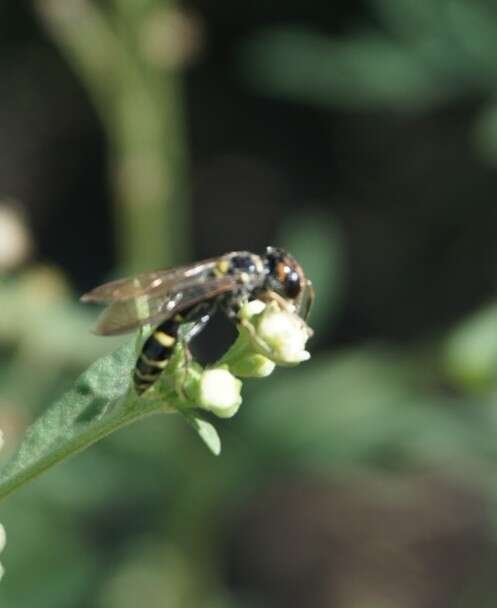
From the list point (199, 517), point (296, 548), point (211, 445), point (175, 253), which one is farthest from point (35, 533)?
point (211, 445)

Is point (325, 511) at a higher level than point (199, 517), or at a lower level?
lower

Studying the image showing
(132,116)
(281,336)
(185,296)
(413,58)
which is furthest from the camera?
(413,58)

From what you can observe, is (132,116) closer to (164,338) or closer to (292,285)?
(292,285)

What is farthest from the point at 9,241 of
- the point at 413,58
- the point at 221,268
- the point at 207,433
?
the point at 413,58

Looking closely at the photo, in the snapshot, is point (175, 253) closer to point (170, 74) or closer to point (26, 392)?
point (170, 74)

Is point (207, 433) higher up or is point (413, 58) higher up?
point (207, 433)

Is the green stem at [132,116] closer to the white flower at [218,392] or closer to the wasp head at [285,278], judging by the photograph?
the wasp head at [285,278]

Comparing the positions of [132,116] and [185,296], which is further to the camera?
[132,116]
